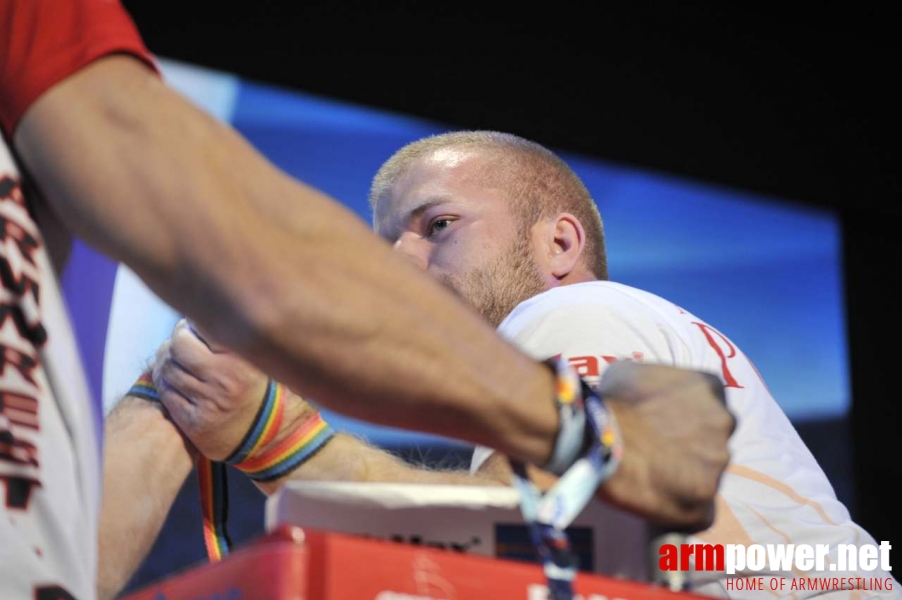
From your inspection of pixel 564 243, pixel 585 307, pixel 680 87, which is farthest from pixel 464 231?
pixel 680 87

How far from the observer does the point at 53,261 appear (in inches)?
27.2

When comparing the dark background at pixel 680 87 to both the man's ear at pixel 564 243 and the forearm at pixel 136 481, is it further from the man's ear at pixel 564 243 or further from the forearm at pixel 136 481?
the forearm at pixel 136 481

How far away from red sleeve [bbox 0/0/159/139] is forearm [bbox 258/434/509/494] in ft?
2.96

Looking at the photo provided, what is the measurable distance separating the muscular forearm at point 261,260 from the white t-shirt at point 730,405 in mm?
572

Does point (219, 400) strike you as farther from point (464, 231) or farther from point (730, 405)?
point (464, 231)

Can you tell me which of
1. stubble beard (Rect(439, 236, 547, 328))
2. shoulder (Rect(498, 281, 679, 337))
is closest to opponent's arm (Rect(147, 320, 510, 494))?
shoulder (Rect(498, 281, 679, 337))

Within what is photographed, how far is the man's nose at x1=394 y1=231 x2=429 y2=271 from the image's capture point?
83.0 inches

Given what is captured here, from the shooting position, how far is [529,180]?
7.45 ft

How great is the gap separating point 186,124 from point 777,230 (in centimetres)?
280

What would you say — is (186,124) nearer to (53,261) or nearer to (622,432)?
(53,261)

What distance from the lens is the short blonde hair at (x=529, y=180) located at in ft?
7.27

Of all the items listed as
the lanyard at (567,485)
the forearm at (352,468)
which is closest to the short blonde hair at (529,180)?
the forearm at (352,468)

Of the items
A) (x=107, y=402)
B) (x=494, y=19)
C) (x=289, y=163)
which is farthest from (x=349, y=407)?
(x=494, y=19)

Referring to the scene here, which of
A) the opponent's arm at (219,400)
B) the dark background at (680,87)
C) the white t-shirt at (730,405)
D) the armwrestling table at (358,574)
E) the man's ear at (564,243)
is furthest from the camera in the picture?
the dark background at (680,87)
